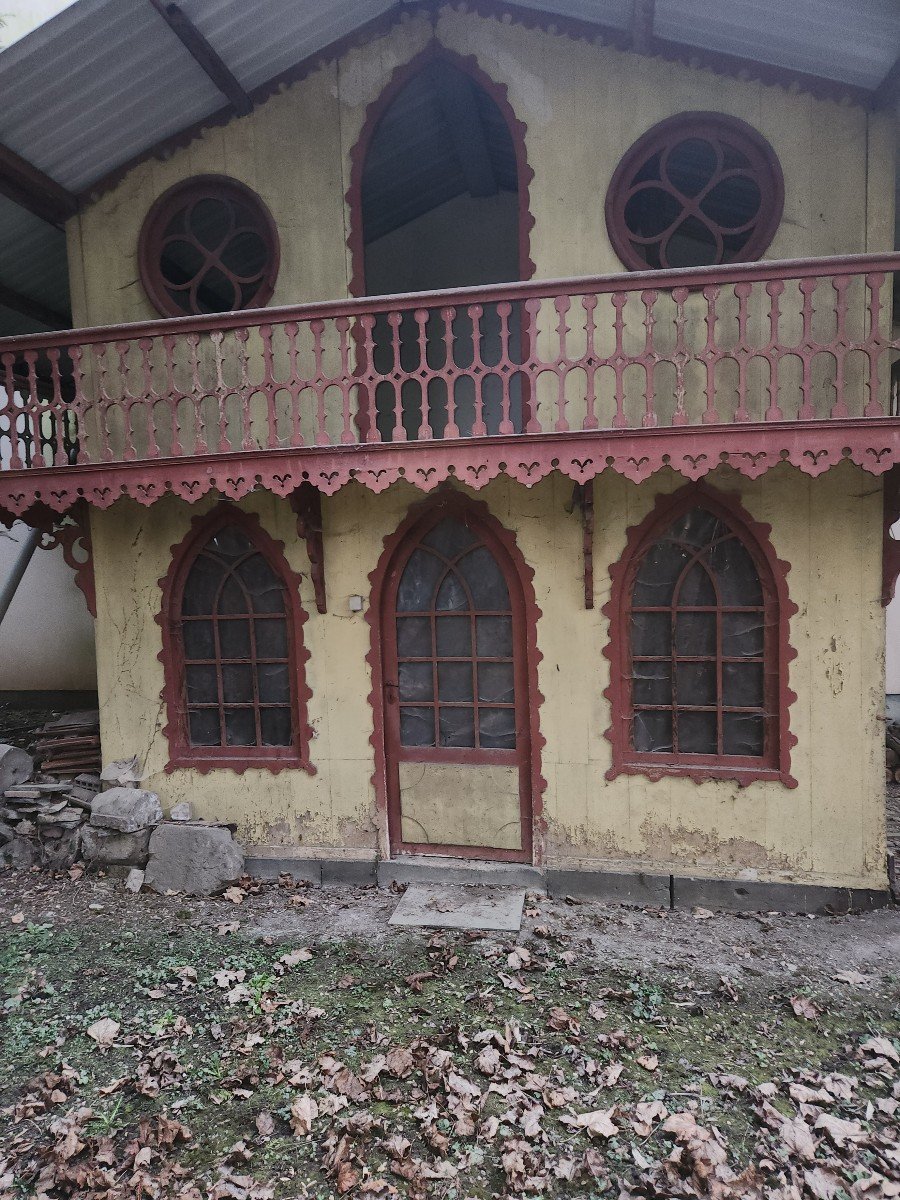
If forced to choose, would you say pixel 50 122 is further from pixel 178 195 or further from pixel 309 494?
pixel 309 494

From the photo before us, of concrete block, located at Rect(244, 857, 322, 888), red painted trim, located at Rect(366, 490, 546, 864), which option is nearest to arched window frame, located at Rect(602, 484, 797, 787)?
red painted trim, located at Rect(366, 490, 546, 864)

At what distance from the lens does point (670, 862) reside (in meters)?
6.35

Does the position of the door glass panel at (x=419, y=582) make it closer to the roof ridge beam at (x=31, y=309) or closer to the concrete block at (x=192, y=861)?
the concrete block at (x=192, y=861)

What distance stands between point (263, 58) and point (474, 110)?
2.22 meters

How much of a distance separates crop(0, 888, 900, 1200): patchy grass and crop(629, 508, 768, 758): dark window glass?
6.32ft

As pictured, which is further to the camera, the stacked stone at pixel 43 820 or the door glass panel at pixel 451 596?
the stacked stone at pixel 43 820

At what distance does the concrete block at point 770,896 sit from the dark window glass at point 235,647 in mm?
3861

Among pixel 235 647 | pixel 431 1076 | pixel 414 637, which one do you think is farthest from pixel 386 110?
pixel 431 1076

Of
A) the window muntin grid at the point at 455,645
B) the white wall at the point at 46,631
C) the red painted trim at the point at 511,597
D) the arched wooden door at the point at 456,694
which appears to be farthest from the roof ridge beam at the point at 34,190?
the white wall at the point at 46,631

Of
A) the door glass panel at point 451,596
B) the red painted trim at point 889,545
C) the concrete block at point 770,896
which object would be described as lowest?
the concrete block at point 770,896

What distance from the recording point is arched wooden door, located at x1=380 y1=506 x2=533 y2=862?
21.9ft

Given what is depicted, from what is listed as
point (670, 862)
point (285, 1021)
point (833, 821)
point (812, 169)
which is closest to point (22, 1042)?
point (285, 1021)

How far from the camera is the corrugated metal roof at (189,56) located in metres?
5.35

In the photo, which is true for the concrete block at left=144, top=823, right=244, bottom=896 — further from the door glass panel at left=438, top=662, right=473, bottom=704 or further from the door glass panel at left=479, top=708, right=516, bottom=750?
the door glass panel at left=479, top=708, right=516, bottom=750
